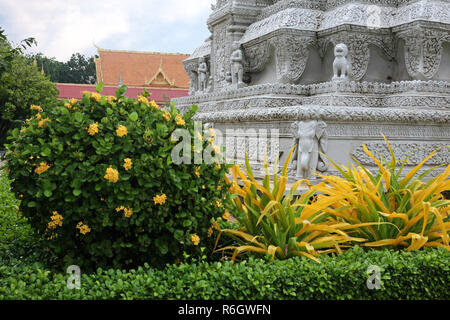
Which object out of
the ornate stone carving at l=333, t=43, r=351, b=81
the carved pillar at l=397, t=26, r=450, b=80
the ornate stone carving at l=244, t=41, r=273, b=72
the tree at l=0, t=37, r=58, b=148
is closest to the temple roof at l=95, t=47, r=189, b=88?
the tree at l=0, t=37, r=58, b=148

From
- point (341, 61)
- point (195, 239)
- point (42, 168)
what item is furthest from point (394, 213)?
point (341, 61)

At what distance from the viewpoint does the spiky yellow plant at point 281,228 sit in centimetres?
376

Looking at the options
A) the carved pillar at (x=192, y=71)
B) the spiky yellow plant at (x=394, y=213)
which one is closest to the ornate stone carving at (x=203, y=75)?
the carved pillar at (x=192, y=71)

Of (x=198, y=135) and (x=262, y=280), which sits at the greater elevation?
(x=198, y=135)

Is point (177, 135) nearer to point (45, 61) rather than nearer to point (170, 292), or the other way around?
point (170, 292)

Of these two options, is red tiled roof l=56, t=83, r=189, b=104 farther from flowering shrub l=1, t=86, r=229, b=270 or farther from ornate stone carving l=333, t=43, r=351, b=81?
flowering shrub l=1, t=86, r=229, b=270

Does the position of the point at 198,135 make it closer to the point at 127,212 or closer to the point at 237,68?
the point at 127,212

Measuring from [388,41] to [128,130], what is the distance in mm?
6243

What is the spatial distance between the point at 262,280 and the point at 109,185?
3.73 ft

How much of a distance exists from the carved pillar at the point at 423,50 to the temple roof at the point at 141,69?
92.2 feet

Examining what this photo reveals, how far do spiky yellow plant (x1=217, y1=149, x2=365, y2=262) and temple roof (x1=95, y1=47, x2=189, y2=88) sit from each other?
3161 centimetres

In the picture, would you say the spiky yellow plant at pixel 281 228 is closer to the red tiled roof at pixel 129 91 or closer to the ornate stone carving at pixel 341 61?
the ornate stone carving at pixel 341 61

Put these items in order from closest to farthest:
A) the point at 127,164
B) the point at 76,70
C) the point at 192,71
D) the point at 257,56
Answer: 1. the point at 127,164
2. the point at 257,56
3. the point at 192,71
4. the point at 76,70

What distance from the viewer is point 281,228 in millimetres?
3908
